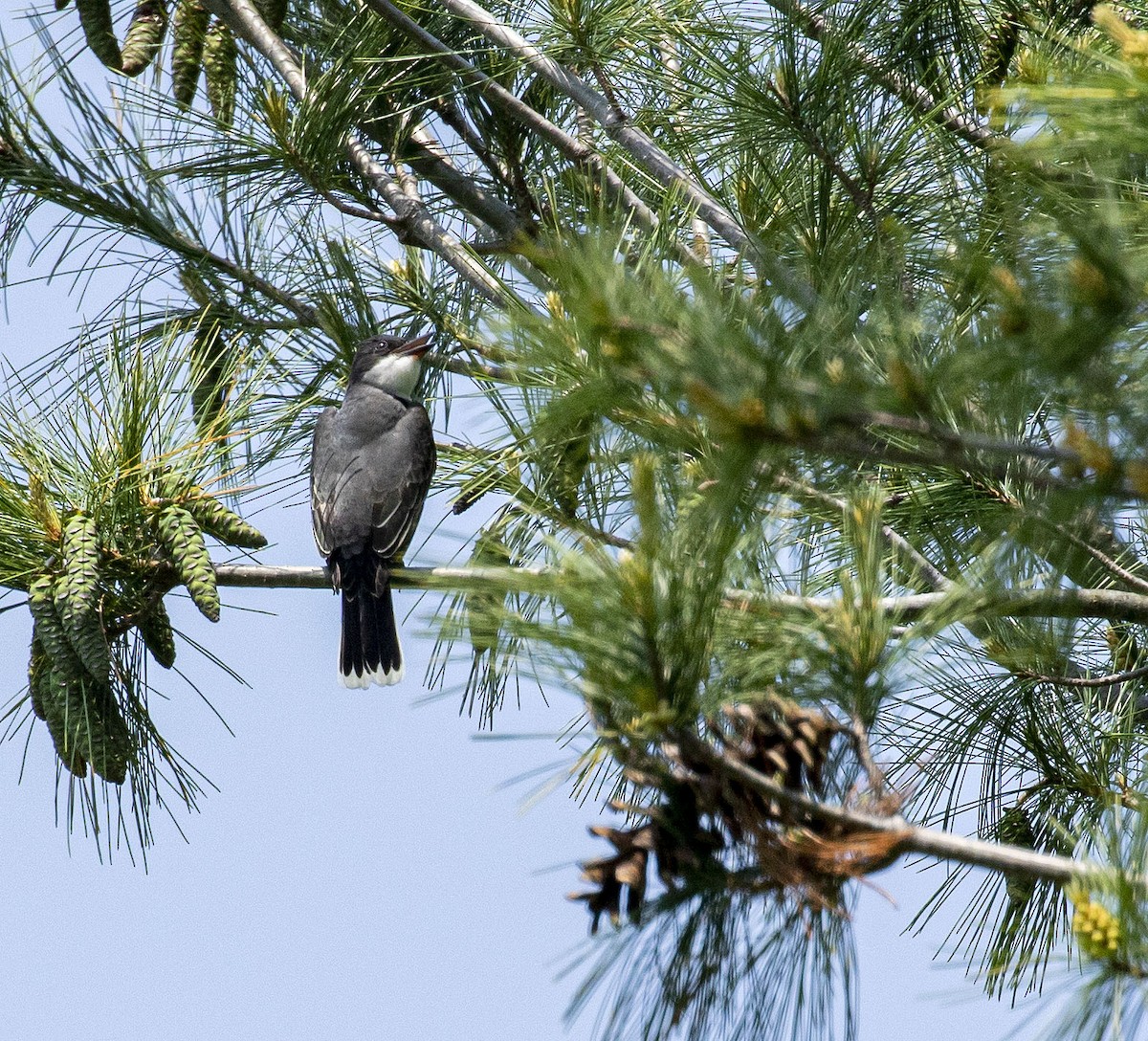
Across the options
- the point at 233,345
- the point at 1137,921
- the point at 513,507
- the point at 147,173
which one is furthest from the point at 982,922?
the point at 147,173

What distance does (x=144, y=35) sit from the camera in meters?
3.46

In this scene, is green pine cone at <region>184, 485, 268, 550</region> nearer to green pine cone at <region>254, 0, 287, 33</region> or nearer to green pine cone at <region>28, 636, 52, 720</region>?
green pine cone at <region>28, 636, 52, 720</region>

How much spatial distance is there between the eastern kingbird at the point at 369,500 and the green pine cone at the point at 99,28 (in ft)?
4.14

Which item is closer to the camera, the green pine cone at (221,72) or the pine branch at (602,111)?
the pine branch at (602,111)

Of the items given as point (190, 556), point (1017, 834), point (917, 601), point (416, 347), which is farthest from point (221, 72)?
point (1017, 834)

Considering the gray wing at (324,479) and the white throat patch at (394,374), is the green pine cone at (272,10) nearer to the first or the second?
the white throat patch at (394,374)

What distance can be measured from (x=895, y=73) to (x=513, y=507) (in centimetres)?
165

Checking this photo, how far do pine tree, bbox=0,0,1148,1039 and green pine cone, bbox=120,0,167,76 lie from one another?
0.8 inches

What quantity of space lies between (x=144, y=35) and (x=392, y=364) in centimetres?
132

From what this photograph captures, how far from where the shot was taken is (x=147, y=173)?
3.59 meters

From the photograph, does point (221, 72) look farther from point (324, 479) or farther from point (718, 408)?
point (718, 408)

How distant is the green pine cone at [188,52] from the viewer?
3598mm

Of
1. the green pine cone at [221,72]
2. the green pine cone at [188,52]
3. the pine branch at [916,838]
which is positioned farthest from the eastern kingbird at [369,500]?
the pine branch at [916,838]

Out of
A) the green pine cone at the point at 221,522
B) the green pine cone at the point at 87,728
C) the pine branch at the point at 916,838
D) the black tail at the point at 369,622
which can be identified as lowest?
the pine branch at the point at 916,838
